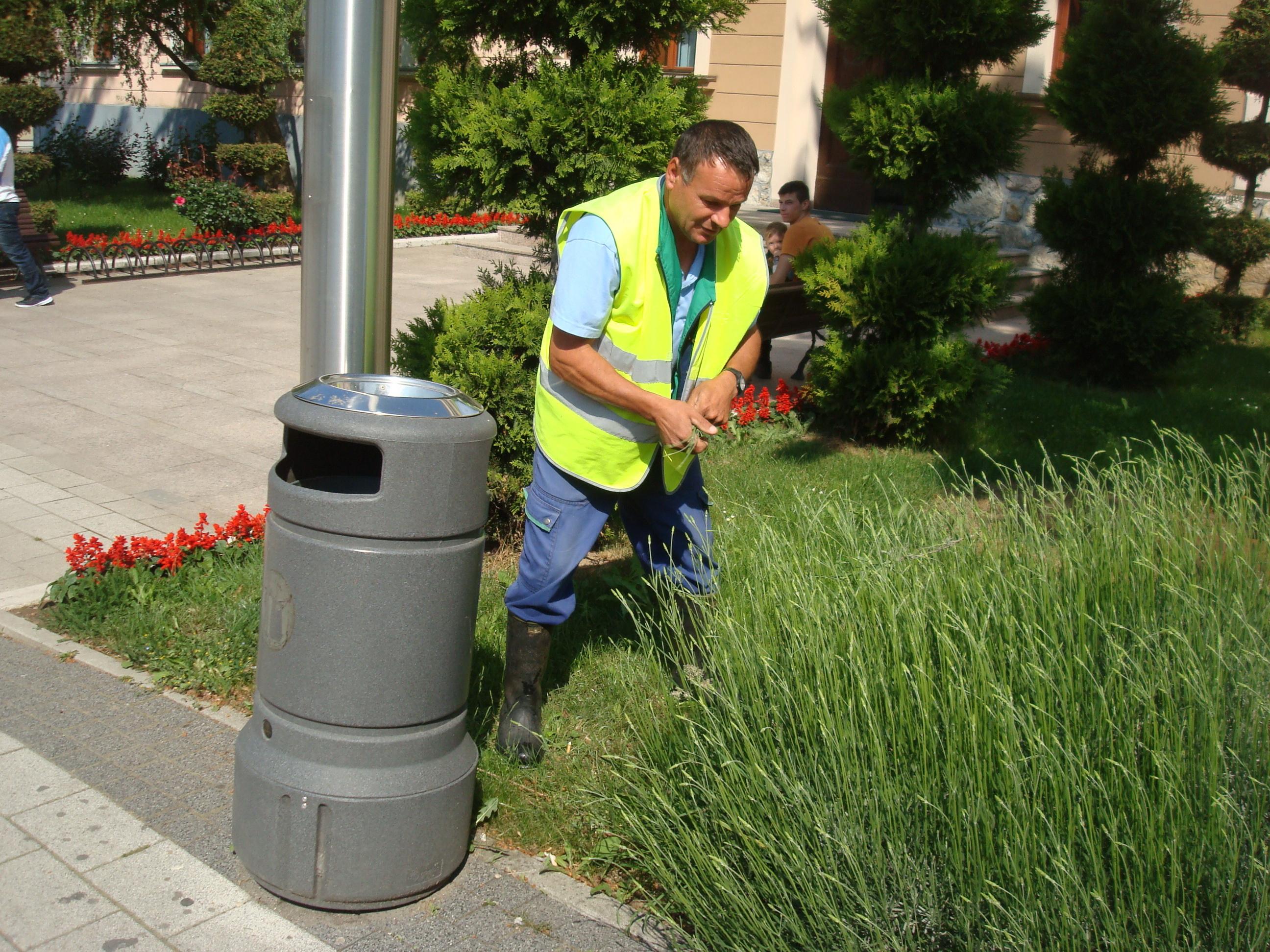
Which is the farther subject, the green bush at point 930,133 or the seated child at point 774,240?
the seated child at point 774,240

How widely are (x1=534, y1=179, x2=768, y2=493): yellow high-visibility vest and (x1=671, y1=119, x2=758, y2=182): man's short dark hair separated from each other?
18 cm

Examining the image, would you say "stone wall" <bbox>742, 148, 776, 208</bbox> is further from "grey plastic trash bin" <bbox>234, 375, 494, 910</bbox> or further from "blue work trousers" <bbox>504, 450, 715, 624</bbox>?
"grey plastic trash bin" <bbox>234, 375, 494, 910</bbox>

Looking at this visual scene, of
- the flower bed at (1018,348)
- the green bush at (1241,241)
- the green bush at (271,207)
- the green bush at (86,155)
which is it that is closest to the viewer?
the flower bed at (1018,348)

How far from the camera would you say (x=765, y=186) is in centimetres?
1716

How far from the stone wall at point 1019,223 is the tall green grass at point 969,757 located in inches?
470

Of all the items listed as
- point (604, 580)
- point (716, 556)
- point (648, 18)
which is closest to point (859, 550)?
point (716, 556)

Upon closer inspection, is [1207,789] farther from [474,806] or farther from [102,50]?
[102,50]

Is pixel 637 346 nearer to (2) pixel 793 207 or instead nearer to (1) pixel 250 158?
(2) pixel 793 207

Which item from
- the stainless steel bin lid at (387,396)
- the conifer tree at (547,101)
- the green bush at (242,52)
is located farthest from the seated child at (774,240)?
the green bush at (242,52)

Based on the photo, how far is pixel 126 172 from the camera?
22.7 meters

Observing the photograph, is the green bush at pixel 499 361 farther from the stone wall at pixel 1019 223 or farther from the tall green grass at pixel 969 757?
the stone wall at pixel 1019 223

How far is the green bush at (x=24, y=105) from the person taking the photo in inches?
607

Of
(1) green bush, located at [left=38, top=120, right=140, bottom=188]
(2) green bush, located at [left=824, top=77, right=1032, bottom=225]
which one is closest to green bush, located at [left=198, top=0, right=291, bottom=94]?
(1) green bush, located at [left=38, top=120, right=140, bottom=188]

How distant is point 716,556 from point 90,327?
27.9 feet
